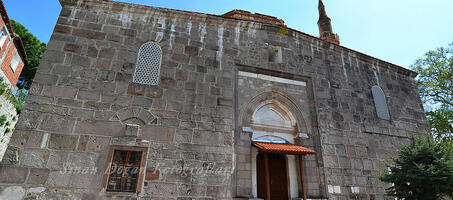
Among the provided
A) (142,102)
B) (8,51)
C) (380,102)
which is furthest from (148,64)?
(8,51)

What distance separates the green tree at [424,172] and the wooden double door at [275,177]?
2450 millimetres

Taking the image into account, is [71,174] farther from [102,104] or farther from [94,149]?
[102,104]

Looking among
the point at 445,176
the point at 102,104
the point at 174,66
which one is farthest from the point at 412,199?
the point at 102,104

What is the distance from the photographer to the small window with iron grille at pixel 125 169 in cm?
483

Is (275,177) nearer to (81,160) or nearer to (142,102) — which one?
(142,102)

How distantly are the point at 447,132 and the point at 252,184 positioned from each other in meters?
14.1

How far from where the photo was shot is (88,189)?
467 cm

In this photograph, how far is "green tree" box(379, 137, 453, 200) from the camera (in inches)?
206

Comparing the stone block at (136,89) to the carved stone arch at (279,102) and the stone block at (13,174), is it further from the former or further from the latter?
the carved stone arch at (279,102)

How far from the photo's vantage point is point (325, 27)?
10.9 meters

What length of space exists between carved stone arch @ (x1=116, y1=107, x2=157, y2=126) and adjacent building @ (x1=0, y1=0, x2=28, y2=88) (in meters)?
10.5

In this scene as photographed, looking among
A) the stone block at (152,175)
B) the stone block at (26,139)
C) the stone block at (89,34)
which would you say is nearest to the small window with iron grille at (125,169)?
the stone block at (152,175)

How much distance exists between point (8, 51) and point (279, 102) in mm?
14950

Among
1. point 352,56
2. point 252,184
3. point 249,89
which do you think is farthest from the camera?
point 352,56
